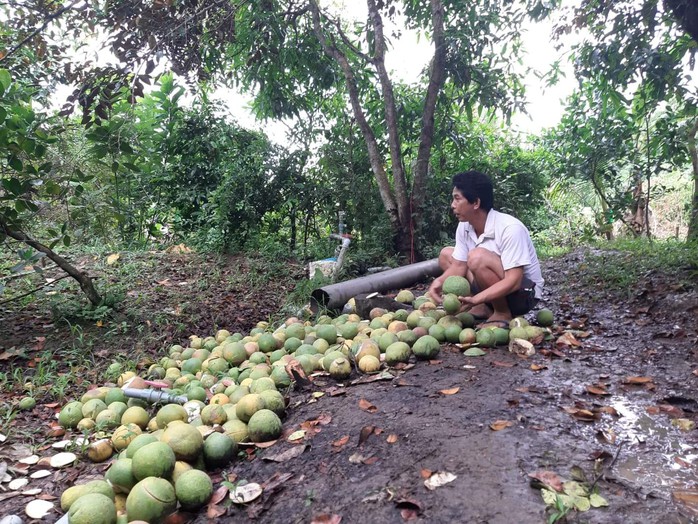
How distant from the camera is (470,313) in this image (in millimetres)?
3879

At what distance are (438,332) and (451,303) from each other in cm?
23

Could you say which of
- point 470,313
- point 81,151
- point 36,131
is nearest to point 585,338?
point 470,313

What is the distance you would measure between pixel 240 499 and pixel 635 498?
1364mm

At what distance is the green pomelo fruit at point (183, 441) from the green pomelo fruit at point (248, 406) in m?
0.33

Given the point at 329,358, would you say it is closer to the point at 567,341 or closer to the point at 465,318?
the point at 465,318

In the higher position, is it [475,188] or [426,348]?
[475,188]

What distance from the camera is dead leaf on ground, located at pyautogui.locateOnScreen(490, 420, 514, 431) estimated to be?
6.87ft

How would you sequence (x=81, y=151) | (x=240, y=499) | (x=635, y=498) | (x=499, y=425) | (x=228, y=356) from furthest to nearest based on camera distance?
(x=81, y=151)
(x=228, y=356)
(x=499, y=425)
(x=240, y=499)
(x=635, y=498)

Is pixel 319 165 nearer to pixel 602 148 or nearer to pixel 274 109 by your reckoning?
pixel 274 109

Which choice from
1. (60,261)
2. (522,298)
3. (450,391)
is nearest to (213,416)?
(450,391)

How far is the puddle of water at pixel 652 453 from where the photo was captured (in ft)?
5.64

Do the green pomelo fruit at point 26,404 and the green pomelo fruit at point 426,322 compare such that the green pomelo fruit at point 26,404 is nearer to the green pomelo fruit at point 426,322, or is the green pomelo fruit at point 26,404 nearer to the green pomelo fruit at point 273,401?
the green pomelo fruit at point 273,401

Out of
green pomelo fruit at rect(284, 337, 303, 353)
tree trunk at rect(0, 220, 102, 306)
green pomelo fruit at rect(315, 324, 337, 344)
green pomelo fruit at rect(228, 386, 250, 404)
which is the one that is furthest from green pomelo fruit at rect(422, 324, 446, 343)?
tree trunk at rect(0, 220, 102, 306)

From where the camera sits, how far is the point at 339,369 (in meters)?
2.99
